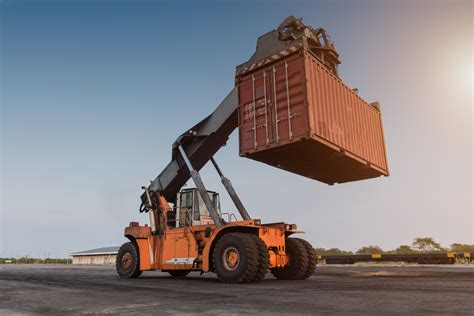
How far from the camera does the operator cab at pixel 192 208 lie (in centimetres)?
1216

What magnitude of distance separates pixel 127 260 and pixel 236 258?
209 inches

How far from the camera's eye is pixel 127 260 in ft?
43.4

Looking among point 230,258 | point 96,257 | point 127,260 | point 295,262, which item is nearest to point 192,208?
point 230,258

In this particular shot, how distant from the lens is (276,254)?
1048cm

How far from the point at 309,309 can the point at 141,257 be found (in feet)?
29.2

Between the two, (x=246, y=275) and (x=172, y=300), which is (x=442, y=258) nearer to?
(x=246, y=275)

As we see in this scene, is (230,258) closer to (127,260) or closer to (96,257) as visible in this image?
(127,260)

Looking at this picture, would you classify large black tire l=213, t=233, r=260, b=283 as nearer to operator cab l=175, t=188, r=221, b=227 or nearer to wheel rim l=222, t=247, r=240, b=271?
wheel rim l=222, t=247, r=240, b=271

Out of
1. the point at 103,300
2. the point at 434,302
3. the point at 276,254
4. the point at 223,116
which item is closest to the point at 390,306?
the point at 434,302

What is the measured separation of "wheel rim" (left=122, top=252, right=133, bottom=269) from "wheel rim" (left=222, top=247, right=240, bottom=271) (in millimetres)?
4667

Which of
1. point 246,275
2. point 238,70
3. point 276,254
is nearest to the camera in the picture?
point 246,275

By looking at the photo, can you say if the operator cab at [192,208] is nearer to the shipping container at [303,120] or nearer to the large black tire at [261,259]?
the shipping container at [303,120]

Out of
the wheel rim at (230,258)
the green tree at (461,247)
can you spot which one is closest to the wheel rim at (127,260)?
the wheel rim at (230,258)

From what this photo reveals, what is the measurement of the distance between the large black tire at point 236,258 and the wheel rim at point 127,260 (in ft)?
14.7
